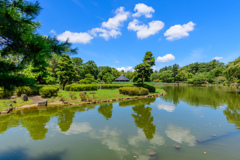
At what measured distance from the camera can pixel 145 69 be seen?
20.6 metres

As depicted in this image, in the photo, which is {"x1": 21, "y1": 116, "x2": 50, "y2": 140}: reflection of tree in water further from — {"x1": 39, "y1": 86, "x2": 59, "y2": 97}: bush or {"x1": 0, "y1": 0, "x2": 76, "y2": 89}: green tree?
{"x1": 39, "y1": 86, "x2": 59, "y2": 97}: bush

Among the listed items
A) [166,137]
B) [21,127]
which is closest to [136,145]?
[166,137]

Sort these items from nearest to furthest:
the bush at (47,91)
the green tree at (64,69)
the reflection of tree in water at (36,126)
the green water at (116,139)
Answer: the green water at (116,139) → the reflection of tree in water at (36,126) → the bush at (47,91) → the green tree at (64,69)

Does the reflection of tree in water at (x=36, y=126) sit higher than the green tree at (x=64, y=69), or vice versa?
the green tree at (x=64, y=69)

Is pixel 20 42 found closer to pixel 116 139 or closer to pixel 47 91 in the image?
pixel 116 139

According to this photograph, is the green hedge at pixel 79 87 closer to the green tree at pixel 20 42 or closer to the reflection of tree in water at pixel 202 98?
the reflection of tree in water at pixel 202 98

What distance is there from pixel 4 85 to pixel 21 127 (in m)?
4.87

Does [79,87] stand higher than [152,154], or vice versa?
[79,87]

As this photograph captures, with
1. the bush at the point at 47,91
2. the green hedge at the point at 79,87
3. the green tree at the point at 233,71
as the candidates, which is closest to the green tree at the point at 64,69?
the green hedge at the point at 79,87

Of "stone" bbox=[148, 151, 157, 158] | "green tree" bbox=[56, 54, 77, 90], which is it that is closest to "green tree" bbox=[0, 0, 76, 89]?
"stone" bbox=[148, 151, 157, 158]

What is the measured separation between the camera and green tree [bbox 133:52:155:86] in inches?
807

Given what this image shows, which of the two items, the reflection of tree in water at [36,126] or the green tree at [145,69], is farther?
the green tree at [145,69]

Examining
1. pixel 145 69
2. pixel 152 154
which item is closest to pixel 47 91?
pixel 152 154

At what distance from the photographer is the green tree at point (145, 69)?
20.5 m
